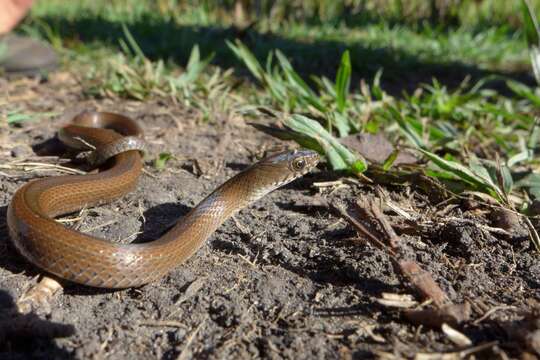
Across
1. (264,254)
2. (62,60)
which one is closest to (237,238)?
(264,254)

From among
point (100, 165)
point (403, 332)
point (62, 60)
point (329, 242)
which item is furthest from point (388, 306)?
point (62, 60)

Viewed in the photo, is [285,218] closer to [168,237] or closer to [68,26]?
[168,237]

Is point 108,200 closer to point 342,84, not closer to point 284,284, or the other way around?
point 284,284

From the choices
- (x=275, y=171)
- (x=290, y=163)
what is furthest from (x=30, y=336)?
(x=290, y=163)

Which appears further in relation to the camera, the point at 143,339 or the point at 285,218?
the point at 285,218

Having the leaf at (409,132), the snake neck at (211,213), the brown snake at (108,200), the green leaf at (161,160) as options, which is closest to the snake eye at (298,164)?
the brown snake at (108,200)

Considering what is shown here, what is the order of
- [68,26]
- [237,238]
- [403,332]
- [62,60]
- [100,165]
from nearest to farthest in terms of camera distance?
1. [403,332]
2. [237,238]
3. [100,165]
4. [62,60]
5. [68,26]

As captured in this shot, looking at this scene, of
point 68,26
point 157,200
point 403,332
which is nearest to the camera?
point 403,332
